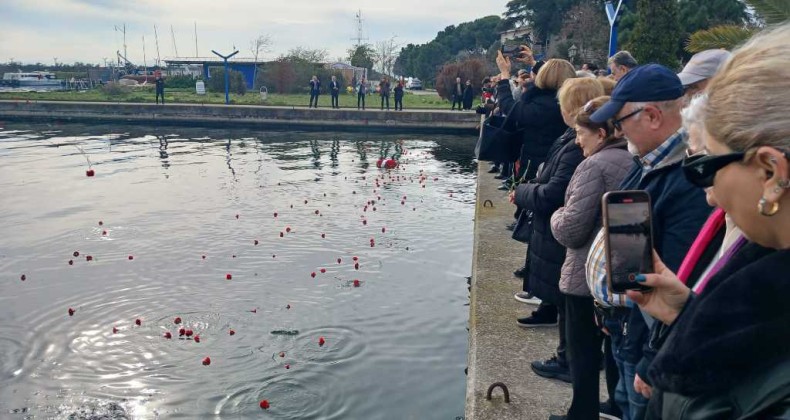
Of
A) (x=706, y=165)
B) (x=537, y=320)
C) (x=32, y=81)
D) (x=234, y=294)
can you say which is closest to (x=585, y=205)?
(x=537, y=320)

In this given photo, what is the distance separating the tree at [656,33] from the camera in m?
25.1

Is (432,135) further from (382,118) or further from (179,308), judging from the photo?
(179,308)

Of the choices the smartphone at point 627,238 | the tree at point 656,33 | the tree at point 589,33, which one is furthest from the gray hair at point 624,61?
the tree at point 589,33

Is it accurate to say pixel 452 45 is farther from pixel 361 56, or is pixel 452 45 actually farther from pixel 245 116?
pixel 245 116

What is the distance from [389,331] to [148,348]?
7.65 feet

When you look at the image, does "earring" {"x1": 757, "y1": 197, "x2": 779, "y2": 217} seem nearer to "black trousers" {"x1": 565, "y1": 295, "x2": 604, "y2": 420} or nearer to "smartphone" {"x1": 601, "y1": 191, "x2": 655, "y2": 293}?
"smartphone" {"x1": 601, "y1": 191, "x2": 655, "y2": 293}

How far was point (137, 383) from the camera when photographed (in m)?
5.61

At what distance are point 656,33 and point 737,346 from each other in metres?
26.7

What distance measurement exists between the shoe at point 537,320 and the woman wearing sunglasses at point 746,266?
367 cm

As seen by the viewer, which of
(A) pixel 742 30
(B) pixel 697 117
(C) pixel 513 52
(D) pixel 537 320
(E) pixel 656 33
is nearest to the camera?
(B) pixel 697 117

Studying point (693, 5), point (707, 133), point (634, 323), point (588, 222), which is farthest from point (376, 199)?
point (693, 5)

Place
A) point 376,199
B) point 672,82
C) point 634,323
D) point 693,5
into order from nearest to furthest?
point 634,323 < point 672,82 < point 376,199 < point 693,5

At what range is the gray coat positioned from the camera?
11.3 feet

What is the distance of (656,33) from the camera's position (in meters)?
25.4
